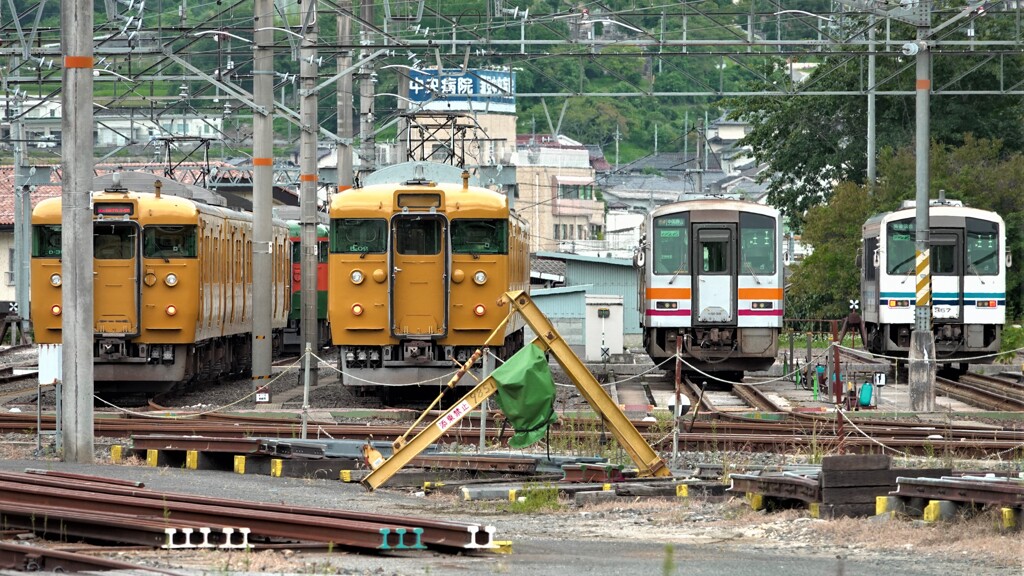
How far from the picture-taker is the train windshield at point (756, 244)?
26.7m

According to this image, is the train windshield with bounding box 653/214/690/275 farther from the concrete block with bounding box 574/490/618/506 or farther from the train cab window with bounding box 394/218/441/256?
the concrete block with bounding box 574/490/618/506

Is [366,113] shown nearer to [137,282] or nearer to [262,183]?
[262,183]

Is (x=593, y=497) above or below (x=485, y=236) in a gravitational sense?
below

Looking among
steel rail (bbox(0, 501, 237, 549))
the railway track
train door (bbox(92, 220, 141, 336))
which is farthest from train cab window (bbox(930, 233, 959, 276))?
steel rail (bbox(0, 501, 237, 549))

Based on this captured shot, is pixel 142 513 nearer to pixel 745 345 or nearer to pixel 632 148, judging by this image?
pixel 745 345

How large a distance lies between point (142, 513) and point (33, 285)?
41.9 feet

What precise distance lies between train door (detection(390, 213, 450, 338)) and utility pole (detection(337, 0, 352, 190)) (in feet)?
19.7

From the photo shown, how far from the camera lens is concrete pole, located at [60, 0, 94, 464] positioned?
15.8 meters

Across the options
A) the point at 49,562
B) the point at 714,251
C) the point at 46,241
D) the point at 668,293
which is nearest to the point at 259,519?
the point at 49,562

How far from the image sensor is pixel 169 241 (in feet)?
75.7

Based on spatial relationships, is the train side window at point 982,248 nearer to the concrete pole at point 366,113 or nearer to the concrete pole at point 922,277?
the concrete pole at point 922,277

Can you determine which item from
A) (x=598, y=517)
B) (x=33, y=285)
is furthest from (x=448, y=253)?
(x=598, y=517)

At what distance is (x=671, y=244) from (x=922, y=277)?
17.3 ft

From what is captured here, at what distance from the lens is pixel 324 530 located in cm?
984
